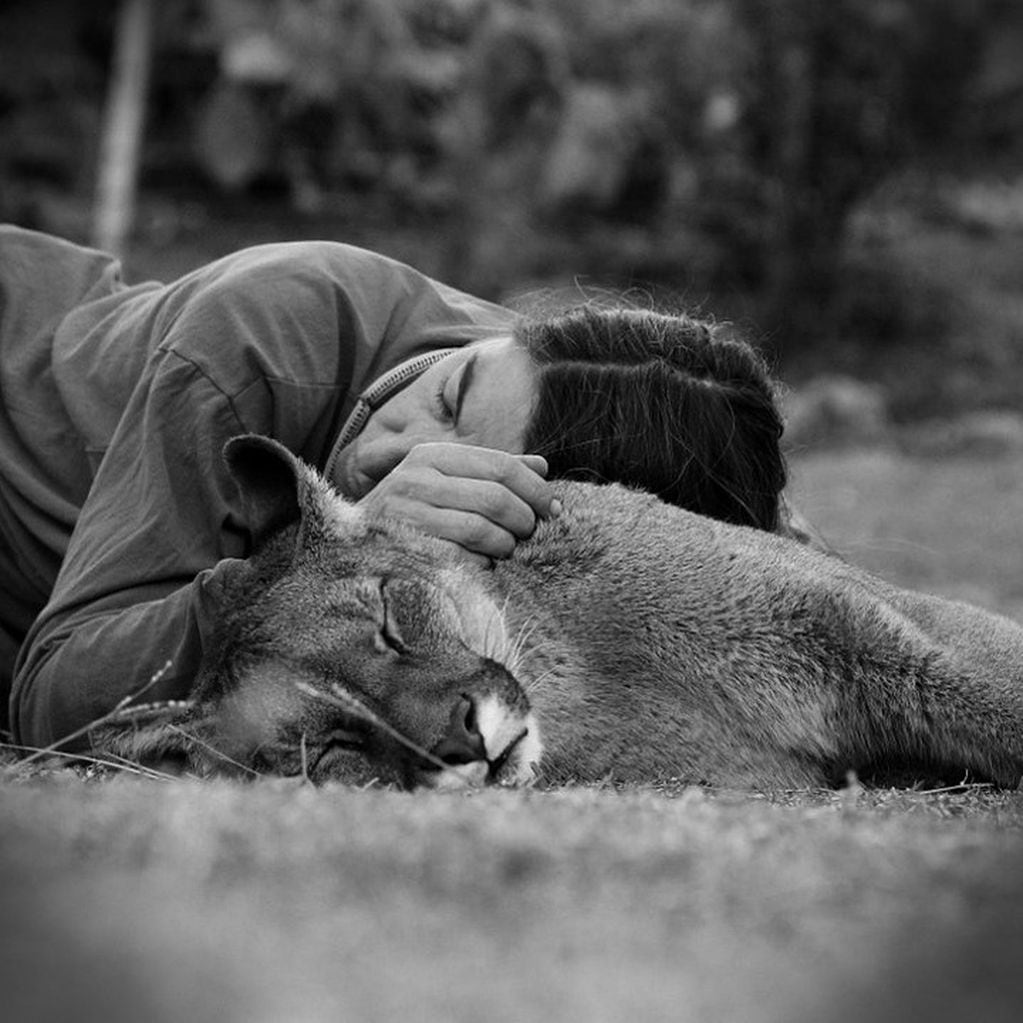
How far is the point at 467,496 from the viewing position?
17.3 feet

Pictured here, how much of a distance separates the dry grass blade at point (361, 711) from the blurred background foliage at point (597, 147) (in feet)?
42.1

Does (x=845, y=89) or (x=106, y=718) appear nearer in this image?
(x=106, y=718)

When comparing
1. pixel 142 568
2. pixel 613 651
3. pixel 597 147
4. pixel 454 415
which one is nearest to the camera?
pixel 613 651

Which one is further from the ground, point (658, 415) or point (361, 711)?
point (658, 415)

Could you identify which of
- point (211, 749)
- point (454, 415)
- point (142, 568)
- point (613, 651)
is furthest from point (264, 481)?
point (613, 651)

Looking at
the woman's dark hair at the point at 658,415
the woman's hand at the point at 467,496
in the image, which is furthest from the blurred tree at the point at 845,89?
the woman's hand at the point at 467,496

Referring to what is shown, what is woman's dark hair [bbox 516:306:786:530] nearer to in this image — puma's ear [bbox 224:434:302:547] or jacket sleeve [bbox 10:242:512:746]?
jacket sleeve [bbox 10:242:512:746]

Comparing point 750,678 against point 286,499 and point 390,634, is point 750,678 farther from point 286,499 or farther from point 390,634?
point 286,499

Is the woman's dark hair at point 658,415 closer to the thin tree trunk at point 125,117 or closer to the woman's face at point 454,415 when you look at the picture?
the woman's face at point 454,415

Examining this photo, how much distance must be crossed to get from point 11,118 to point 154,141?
1404 millimetres

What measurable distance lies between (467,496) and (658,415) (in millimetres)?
→ 918

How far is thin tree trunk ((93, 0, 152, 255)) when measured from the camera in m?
17.3

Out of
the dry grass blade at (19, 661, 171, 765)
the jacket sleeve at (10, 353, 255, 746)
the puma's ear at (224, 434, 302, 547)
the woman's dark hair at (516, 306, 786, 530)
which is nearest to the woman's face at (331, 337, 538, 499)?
the woman's dark hair at (516, 306, 786, 530)

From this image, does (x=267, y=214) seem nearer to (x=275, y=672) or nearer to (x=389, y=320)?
(x=389, y=320)
